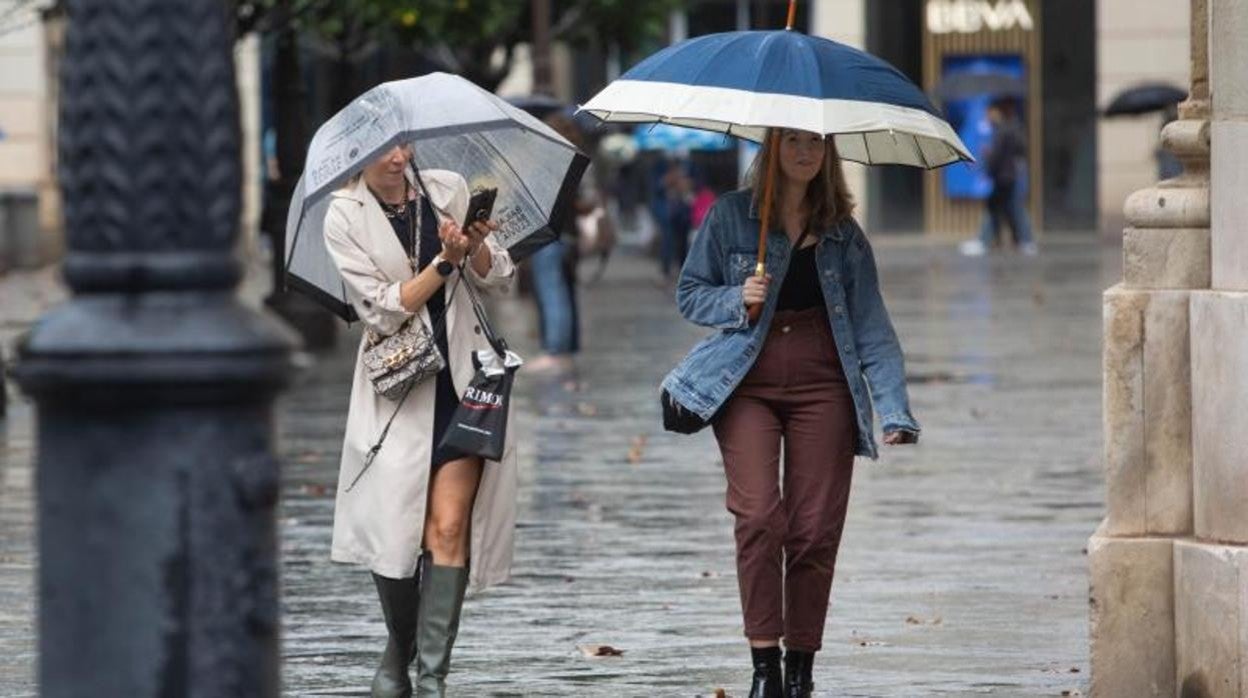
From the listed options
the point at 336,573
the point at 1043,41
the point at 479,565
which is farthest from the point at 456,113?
the point at 1043,41

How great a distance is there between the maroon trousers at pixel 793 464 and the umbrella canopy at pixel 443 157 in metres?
0.70

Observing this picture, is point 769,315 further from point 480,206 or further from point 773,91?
point 480,206

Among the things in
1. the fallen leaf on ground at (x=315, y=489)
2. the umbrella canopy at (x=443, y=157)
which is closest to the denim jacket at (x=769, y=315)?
the umbrella canopy at (x=443, y=157)

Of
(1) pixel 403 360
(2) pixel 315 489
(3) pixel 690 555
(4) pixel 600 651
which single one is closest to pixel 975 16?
(2) pixel 315 489

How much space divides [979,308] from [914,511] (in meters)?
15.0

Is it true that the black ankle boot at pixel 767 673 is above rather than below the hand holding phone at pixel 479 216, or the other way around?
below

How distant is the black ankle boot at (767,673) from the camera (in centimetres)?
797

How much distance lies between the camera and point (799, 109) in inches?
301

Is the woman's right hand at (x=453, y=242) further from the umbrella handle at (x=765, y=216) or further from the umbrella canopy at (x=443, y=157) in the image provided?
the umbrella handle at (x=765, y=216)

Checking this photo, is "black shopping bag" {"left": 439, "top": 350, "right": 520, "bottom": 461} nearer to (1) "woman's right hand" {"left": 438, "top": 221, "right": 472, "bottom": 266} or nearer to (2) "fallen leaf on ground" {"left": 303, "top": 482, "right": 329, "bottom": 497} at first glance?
(1) "woman's right hand" {"left": 438, "top": 221, "right": 472, "bottom": 266}

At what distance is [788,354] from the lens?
8.02 metres

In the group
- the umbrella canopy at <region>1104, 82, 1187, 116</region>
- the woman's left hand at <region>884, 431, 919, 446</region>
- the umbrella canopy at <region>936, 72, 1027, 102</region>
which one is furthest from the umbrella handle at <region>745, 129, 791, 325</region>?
the umbrella canopy at <region>936, 72, 1027, 102</region>

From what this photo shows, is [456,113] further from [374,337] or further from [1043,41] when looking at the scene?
[1043,41]

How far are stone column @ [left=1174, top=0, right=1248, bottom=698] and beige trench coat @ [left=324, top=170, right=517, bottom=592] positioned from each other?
5.70 feet
